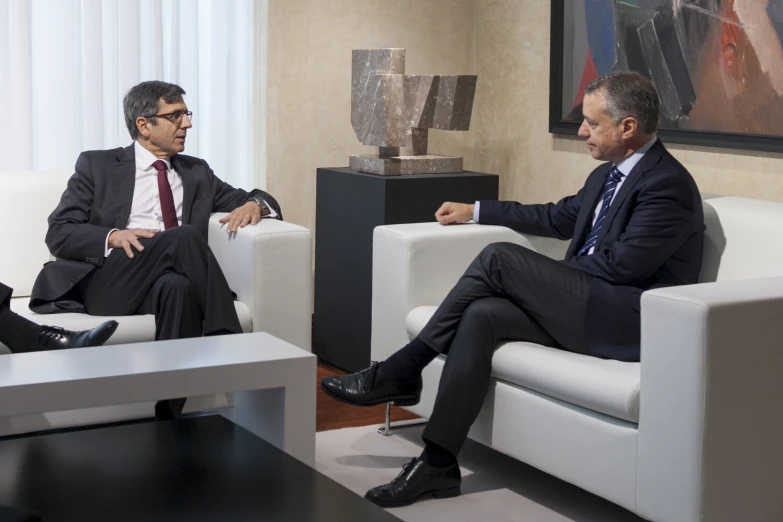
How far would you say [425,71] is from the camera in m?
5.25

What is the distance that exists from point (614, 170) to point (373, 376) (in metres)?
0.95

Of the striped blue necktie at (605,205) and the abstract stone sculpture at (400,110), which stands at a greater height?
the abstract stone sculpture at (400,110)

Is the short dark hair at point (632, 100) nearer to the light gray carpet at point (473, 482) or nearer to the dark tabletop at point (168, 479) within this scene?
the light gray carpet at point (473, 482)

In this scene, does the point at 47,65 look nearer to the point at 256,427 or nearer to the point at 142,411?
the point at 142,411

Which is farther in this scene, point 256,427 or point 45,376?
point 256,427

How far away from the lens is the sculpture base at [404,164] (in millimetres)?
4328

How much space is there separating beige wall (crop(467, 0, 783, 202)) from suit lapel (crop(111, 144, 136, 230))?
191 cm

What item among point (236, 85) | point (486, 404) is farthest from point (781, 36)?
point (236, 85)

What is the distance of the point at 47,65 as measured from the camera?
4.45m

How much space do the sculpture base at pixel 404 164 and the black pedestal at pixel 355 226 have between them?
0.05 metres

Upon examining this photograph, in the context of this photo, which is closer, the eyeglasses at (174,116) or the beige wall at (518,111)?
the eyeglasses at (174,116)

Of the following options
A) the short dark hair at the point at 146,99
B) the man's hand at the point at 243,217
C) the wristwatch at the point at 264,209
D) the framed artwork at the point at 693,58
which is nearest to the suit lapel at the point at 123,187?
the short dark hair at the point at 146,99

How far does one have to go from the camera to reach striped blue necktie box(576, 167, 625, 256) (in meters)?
3.23

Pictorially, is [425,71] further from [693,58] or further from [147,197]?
[147,197]
